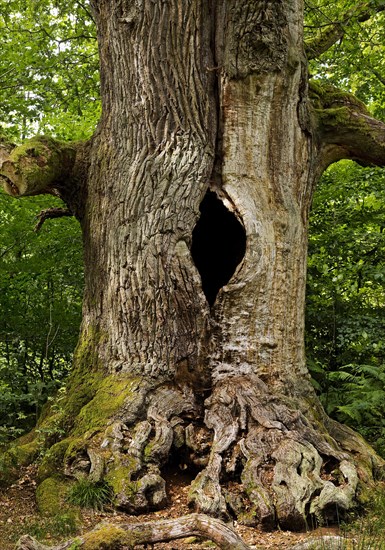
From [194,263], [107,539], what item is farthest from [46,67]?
[107,539]

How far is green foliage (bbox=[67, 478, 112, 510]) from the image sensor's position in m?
4.64

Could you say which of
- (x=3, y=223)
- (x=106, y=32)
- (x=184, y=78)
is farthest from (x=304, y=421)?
(x=3, y=223)

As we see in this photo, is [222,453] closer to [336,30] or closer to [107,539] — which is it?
[107,539]

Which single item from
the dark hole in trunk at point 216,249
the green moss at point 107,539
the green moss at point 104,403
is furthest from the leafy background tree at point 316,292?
the green moss at point 107,539

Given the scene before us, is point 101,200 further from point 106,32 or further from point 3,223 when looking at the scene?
point 3,223

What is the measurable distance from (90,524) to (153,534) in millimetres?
1116

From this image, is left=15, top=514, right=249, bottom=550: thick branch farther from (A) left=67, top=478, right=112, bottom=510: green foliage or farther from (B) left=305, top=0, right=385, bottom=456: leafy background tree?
(B) left=305, top=0, right=385, bottom=456: leafy background tree

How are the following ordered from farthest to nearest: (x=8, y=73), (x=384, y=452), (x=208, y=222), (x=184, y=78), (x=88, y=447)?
(x=8, y=73) → (x=208, y=222) → (x=384, y=452) → (x=184, y=78) → (x=88, y=447)

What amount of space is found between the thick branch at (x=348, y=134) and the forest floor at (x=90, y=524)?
3.99m

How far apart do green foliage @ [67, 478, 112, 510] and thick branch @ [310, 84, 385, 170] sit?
167 inches

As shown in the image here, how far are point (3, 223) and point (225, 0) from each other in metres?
4.53

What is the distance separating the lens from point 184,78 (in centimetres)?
613

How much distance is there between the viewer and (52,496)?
4840 mm

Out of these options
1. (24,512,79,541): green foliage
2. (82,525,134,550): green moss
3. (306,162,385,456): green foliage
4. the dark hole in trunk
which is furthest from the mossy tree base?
(306,162,385,456): green foliage
